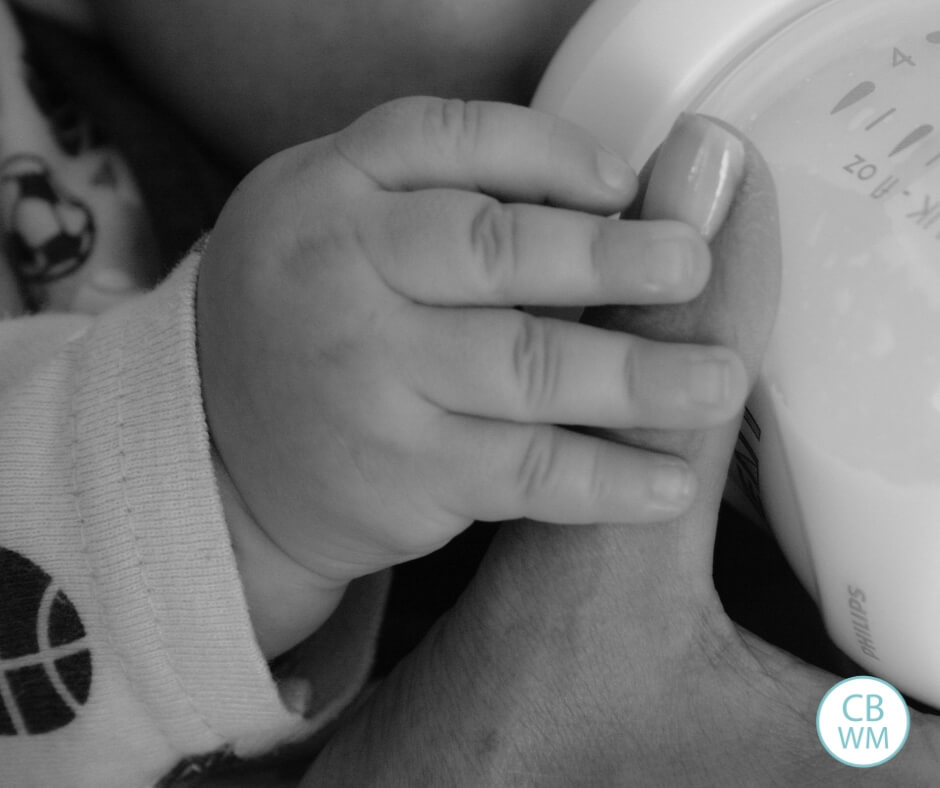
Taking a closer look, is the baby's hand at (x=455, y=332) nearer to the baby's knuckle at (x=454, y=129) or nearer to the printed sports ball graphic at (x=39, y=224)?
the baby's knuckle at (x=454, y=129)

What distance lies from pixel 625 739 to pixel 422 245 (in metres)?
0.27

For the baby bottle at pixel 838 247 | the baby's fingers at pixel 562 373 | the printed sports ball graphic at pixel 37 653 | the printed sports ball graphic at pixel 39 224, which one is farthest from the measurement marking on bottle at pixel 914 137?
the printed sports ball graphic at pixel 39 224

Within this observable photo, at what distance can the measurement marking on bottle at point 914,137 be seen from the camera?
372mm

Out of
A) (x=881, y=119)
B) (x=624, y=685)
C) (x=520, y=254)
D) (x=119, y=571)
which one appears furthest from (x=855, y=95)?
(x=119, y=571)

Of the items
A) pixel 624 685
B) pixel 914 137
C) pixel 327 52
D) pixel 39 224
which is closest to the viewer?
pixel 914 137

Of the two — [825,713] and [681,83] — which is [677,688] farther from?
[681,83]

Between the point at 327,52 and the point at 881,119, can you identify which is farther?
the point at 327,52

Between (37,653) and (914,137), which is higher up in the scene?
(914,137)

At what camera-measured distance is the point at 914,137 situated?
0.37 m

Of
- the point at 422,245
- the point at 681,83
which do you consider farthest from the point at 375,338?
the point at 681,83

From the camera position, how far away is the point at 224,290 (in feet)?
1.65

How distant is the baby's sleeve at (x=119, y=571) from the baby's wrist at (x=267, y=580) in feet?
0.06

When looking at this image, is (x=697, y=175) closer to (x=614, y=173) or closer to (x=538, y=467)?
(x=614, y=173)

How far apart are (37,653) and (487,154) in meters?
0.40
